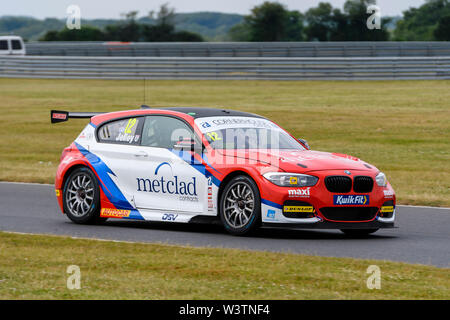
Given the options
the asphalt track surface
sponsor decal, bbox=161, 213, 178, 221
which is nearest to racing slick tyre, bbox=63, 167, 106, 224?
the asphalt track surface

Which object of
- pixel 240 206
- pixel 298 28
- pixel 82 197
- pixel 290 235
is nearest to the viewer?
pixel 240 206

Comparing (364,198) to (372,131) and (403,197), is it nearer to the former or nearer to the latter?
(403,197)

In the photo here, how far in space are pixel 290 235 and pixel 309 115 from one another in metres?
17.2

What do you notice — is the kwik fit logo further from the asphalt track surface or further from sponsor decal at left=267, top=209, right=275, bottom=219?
sponsor decal at left=267, top=209, right=275, bottom=219

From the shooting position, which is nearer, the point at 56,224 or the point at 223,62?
the point at 56,224

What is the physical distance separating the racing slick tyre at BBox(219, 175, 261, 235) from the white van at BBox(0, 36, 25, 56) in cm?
4677

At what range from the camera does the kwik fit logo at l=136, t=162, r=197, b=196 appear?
10.9 meters

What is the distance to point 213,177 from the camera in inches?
419

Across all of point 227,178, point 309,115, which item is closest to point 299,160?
point 227,178

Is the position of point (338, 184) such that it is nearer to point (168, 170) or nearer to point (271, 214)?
point (271, 214)

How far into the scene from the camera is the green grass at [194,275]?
23.1ft
